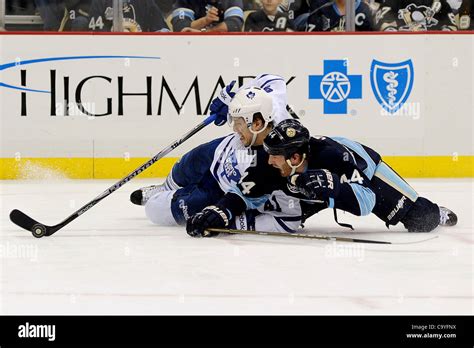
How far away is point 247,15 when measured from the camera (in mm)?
8594

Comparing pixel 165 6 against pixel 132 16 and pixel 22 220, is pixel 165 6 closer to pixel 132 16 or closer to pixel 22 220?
pixel 132 16

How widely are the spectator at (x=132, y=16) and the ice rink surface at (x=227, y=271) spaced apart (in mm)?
2522

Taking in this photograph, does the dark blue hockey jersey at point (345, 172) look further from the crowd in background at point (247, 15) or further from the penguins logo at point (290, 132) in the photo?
the crowd in background at point (247, 15)

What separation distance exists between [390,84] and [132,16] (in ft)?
6.77

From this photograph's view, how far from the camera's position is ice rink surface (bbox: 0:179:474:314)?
370 cm

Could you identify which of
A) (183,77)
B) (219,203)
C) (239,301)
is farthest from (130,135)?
(239,301)

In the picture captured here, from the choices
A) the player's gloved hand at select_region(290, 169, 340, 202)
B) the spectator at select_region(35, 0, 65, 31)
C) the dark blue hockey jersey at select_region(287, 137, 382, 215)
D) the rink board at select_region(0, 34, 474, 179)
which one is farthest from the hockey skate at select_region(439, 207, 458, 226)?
the spectator at select_region(35, 0, 65, 31)

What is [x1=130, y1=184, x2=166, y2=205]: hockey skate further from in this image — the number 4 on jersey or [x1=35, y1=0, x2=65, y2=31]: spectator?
[x1=35, y1=0, x2=65, y2=31]: spectator

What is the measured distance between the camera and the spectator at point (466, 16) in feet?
28.3

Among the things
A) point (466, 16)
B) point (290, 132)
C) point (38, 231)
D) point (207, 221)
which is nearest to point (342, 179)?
point (290, 132)

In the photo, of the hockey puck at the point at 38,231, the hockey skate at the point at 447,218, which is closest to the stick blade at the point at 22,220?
the hockey puck at the point at 38,231

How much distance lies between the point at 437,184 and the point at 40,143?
3005 millimetres

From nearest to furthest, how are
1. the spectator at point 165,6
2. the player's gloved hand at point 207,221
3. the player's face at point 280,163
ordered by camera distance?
the player's face at point 280,163, the player's gloved hand at point 207,221, the spectator at point 165,6
